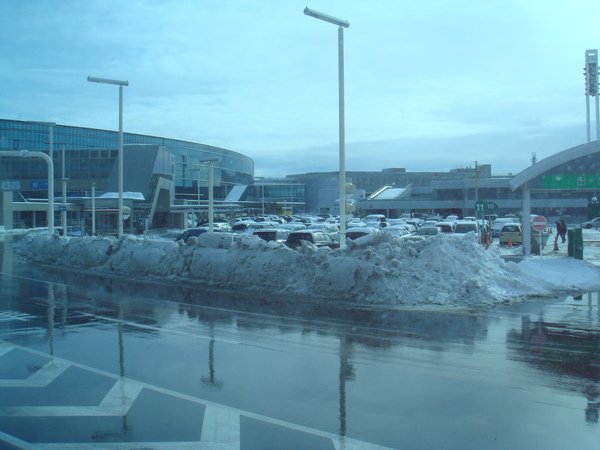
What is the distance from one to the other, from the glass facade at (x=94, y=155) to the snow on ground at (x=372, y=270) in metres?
44.6

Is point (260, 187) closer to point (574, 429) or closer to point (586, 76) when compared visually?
point (586, 76)

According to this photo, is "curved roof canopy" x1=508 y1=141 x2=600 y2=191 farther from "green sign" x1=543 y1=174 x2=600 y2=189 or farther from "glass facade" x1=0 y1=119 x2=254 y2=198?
"glass facade" x1=0 y1=119 x2=254 y2=198

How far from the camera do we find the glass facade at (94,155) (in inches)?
3098

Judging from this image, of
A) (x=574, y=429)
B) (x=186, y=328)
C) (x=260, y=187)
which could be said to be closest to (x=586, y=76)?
(x=186, y=328)

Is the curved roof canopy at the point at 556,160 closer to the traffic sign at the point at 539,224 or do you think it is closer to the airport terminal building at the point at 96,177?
the traffic sign at the point at 539,224

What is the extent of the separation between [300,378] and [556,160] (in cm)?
1932

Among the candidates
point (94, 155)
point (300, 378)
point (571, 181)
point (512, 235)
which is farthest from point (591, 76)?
point (94, 155)

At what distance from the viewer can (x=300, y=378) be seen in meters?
9.04

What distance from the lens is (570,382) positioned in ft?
28.8

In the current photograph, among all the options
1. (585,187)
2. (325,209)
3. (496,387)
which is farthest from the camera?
(325,209)

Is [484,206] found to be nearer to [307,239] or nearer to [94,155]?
[307,239]

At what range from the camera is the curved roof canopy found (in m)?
24.4

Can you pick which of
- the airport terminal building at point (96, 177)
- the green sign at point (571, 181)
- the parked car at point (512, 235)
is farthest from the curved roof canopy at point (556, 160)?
the airport terminal building at point (96, 177)

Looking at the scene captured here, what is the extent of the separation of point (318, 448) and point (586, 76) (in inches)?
1567
